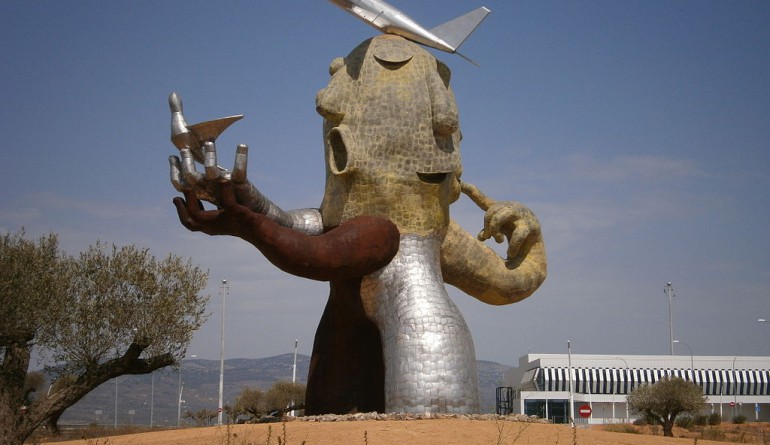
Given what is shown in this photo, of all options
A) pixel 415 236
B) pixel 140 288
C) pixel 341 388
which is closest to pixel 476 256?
pixel 415 236

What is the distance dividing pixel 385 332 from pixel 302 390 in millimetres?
29697

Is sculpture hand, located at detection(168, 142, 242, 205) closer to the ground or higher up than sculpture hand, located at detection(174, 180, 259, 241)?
higher up

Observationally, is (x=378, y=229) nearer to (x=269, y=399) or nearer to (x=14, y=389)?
(x=14, y=389)

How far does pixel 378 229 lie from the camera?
44.8 feet

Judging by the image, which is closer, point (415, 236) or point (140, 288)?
point (415, 236)

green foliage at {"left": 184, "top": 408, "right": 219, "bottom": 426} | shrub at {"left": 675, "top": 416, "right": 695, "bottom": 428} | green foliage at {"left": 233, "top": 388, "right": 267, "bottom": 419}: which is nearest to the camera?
green foliage at {"left": 184, "top": 408, "right": 219, "bottom": 426}

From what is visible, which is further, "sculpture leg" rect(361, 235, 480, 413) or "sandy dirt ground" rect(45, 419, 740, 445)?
"sculpture leg" rect(361, 235, 480, 413)

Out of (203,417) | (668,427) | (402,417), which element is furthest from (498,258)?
(668,427)

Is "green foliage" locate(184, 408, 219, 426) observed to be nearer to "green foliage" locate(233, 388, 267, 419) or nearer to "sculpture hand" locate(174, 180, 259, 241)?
A: "green foliage" locate(233, 388, 267, 419)

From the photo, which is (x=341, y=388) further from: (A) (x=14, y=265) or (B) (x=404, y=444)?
(A) (x=14, y=265)

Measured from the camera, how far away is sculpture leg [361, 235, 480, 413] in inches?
501

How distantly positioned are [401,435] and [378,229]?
12.2 feet

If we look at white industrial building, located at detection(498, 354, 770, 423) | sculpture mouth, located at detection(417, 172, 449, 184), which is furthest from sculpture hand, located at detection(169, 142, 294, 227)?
white industrial building, located at detection(498, 354, 770, 423)

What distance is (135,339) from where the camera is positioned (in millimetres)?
17688
